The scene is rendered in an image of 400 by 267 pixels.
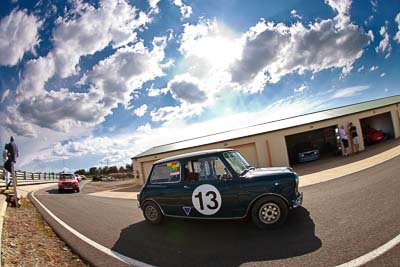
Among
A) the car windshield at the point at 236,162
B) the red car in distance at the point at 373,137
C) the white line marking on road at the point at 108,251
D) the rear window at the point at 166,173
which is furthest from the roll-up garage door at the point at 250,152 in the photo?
the white line marking on road at the point at 108,251

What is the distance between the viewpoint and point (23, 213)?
9.20 m

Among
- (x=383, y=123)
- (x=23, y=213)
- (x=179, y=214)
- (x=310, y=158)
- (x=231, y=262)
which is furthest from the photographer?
(x=383, y=123)

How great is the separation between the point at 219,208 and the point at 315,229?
1927mm

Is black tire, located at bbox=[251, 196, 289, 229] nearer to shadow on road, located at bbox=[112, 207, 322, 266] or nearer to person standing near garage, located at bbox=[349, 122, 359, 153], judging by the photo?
shadow on road, located at bbox=[112, 207, 322, 266]

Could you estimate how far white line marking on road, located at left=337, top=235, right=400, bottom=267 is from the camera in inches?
129

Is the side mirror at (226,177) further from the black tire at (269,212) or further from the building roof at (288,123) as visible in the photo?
the building roof at (288,123)

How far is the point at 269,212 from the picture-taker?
5.10 m

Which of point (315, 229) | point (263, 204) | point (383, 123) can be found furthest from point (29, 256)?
point (383, 123)

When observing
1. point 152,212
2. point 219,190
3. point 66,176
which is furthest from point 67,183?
point 219,190

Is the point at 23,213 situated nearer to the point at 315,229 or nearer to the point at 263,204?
the point at 263,204

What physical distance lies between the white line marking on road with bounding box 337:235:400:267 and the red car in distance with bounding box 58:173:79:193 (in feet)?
69.0

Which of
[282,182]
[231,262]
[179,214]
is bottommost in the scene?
[231,262]

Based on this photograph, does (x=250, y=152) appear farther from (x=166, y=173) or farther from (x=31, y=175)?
(x=31, y=175)

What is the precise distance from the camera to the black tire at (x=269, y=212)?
16.4 ft
